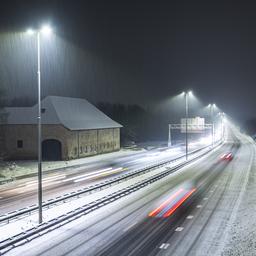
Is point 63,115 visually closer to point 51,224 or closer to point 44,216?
point 44,216

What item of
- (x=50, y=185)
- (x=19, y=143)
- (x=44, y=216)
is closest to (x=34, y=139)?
(x=19, y=143)

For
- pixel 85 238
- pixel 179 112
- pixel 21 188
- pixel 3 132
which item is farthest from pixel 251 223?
pixel 179 112

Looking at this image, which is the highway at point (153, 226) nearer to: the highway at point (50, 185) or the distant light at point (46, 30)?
the highway at point (50, 185)

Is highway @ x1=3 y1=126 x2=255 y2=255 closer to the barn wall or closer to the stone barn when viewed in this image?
the barn wall

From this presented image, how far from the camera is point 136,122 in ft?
401

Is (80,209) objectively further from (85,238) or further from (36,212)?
(85,238)

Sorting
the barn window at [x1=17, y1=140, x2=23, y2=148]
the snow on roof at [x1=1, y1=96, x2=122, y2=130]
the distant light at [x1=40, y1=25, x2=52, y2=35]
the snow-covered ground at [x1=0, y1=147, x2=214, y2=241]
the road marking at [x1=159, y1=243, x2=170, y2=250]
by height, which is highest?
the distant light at [x1=40, y1=25, x2=52, y2=35]

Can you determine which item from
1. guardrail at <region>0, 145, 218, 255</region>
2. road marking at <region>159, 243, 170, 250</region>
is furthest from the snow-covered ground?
road marking at <region>159, 243, 170, 250</region>

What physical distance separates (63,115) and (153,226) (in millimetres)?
40152

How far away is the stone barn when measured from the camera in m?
50.0

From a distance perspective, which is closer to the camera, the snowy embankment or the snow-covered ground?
the snowy embankment

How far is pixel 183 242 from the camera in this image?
1431cm

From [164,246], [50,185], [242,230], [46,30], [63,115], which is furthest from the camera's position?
[63,115]

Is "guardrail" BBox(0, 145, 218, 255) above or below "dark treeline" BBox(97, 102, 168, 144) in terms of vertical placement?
below
